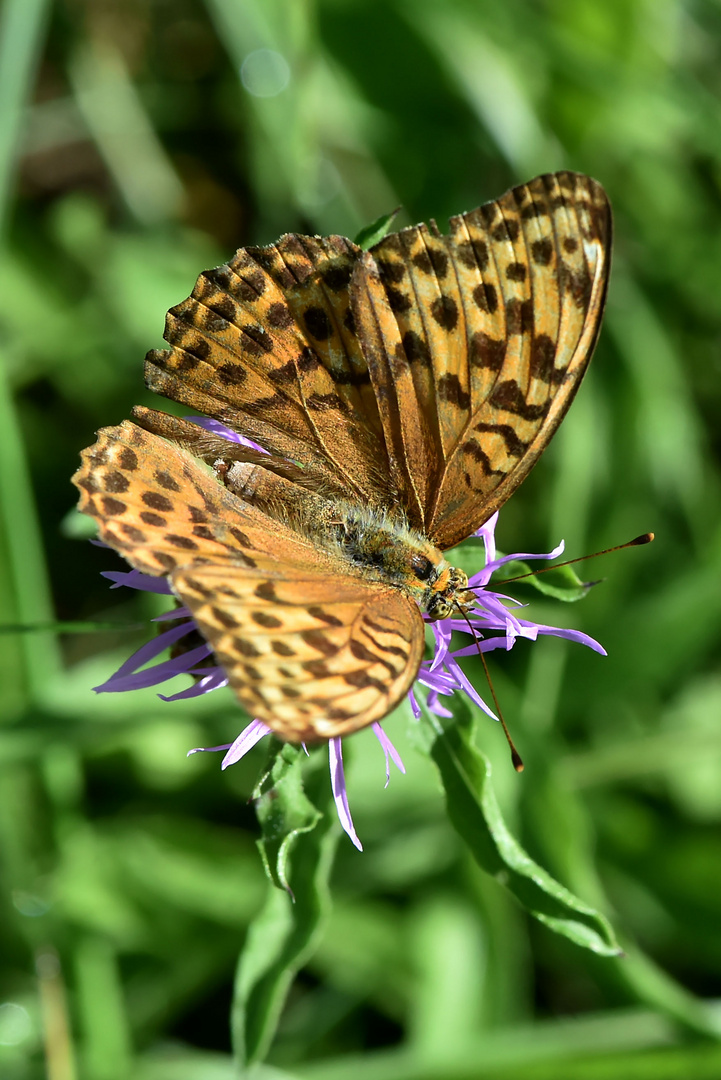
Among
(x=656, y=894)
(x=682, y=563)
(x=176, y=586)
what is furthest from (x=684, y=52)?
(x=176, y=586)

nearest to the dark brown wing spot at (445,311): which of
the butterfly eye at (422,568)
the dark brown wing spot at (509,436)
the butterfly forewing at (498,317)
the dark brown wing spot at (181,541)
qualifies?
the butterfly forewing at (498,317)

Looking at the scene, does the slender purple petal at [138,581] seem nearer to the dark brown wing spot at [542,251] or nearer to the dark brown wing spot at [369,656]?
the dark brown wing spot at [369,656]

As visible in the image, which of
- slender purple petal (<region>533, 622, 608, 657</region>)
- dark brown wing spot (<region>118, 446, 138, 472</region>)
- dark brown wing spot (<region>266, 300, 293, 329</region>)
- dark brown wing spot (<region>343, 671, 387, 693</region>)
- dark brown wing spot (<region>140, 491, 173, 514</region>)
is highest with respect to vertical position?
dark brown wing spot (<region>266, 300, 293, 329</region>)

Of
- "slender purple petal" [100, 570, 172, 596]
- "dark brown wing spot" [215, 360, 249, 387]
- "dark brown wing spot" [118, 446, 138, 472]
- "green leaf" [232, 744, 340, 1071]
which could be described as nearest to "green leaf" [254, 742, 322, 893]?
"green leaf" [232, 744, 340, 1071]

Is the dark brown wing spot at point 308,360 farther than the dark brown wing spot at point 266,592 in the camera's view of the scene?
Yes

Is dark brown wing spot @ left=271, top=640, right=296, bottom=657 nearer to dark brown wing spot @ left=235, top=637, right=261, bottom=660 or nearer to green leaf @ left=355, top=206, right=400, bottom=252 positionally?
dark brown wing spot @ left=235, top=637, right=261, bottom=660

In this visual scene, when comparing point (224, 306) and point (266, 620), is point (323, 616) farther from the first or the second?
point (224, 306)
